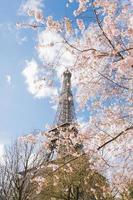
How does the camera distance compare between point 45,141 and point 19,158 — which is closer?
point 45,141

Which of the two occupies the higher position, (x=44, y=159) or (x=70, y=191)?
(x=44, y=159)

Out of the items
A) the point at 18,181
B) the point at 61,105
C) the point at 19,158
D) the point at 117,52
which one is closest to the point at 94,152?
the point at 117,52

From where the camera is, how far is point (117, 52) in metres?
7.46

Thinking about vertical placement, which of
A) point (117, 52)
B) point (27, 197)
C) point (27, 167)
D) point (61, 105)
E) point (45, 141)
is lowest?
point (117, 52)

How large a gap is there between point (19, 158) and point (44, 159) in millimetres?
2142

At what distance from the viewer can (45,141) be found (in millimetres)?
12812

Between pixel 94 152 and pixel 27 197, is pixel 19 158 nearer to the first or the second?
pixel 27 197

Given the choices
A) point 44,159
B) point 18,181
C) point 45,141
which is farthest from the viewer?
point 44,159

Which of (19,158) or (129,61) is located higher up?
(19,158)

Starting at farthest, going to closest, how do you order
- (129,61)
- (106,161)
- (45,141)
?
(45,141)
(106,161)
(129,61)

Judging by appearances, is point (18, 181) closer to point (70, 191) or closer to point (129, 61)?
point (70, 191)

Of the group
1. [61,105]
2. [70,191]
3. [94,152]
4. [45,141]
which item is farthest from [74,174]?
[61,105]

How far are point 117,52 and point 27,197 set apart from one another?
15.6 meters

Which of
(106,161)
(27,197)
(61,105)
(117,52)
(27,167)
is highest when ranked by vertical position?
(61,105)
